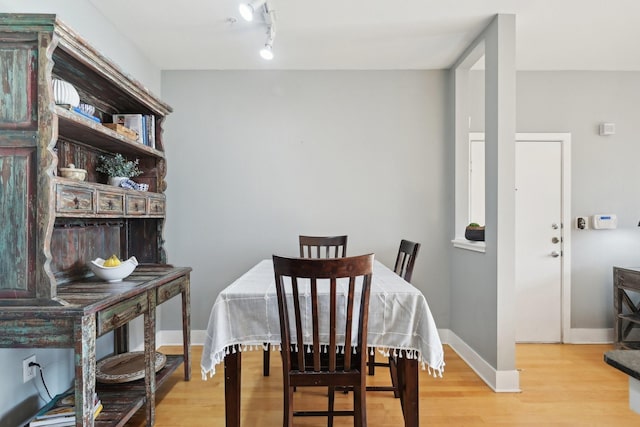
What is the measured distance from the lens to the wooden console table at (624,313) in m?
3.05

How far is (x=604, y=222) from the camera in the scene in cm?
337

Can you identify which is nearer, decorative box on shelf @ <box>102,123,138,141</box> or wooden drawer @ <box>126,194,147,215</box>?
decorative box on shelf @ <box>102,123,138,141</box>

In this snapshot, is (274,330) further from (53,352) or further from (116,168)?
(116,168)

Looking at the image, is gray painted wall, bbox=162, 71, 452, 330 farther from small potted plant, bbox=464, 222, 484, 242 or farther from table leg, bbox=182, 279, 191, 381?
table leg, bbox=182, 279, 191, 381

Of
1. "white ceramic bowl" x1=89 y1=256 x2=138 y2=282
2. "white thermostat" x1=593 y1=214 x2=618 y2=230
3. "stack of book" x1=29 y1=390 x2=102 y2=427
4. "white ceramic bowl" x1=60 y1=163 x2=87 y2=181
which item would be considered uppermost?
"white ceramic bowl" x1=60 y1=163 x2=87 y2=181

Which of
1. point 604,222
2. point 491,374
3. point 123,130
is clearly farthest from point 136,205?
point 604,222

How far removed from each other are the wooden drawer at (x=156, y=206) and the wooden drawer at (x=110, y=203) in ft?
1.39

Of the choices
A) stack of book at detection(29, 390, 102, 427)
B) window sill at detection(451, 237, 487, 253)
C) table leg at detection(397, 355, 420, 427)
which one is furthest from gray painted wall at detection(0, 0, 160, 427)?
window sill at detection(451, 237, 487, 253)

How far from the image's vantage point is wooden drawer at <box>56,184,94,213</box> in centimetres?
158

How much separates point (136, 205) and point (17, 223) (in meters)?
0.91

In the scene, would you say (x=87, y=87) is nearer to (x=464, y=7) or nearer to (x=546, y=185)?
(x=464, y=7)

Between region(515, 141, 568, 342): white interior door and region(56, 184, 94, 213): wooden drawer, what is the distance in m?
3.44

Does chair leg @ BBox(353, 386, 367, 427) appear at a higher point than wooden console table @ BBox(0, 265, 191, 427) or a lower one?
lower

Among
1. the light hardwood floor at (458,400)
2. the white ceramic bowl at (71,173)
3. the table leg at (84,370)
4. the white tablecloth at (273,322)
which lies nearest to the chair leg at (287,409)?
the white tablecloth at (273,322)
